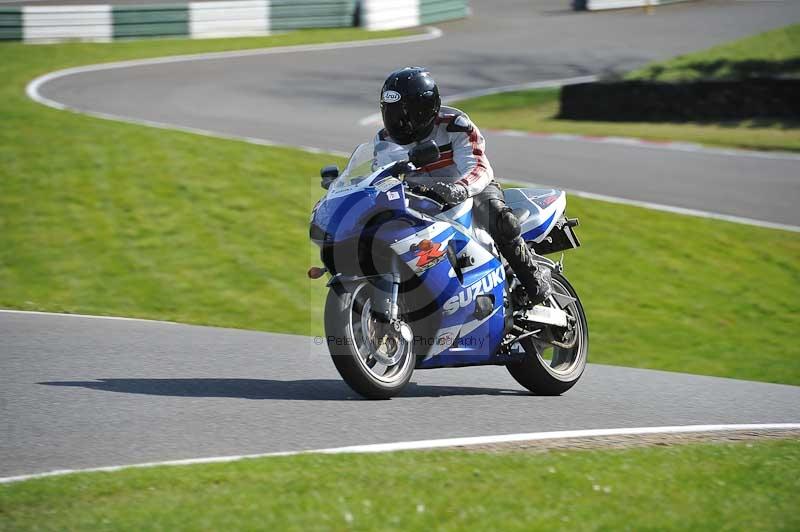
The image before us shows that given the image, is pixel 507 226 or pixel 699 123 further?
pixel 699 123

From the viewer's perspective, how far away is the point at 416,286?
21.4 feet

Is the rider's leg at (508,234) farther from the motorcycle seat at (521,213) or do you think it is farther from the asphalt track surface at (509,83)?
the asphalt track surface at (509,83)

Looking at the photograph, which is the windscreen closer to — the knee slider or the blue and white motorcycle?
the blue and white motorcycle

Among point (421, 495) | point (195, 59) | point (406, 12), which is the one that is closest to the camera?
point (421, 495)

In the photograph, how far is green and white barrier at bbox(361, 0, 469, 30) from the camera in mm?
33844

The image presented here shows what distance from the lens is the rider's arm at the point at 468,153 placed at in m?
6.66

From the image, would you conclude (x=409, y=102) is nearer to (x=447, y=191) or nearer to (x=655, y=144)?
(x=447, y=191)

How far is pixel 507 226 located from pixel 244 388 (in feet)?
5.99

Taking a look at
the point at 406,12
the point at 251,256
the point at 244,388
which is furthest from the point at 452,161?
the point at 406,12

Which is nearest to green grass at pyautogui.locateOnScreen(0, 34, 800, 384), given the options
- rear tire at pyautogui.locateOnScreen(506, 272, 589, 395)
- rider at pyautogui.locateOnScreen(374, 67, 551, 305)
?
rear tire at pyautogui.locateOnScreen(506, 272, 589, 395)

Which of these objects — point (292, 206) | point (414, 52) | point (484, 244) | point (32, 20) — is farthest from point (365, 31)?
point (484, 244)

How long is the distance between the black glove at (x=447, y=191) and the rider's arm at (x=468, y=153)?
0.17 metres

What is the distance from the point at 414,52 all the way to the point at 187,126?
12092 mm

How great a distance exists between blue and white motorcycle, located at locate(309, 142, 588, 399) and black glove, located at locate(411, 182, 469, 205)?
2.1 inches
